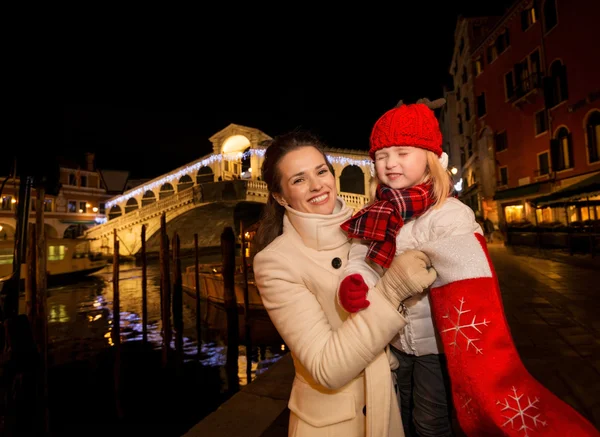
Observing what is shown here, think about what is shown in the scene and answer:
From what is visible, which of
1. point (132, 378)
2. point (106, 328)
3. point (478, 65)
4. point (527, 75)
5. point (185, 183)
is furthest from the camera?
point (185, 183)

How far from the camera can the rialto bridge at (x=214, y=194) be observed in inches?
894

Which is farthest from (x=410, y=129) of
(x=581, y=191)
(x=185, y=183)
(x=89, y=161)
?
(x=89, y=161)

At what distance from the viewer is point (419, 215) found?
4.80ft

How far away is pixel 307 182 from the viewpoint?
146 centimetres

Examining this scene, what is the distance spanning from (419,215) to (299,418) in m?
0.97

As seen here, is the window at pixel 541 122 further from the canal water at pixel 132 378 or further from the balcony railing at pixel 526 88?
the canal water at pixel 132 378

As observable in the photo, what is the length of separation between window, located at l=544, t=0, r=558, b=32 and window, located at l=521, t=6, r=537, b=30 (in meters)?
0.72

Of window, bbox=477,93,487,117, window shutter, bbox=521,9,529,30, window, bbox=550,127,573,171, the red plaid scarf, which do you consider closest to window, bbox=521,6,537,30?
window shutter, bbox=521,9,529,30

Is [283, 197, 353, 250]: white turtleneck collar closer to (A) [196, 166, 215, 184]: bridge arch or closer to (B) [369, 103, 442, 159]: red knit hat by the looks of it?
(B) [369, 103, 442, 159]: red knit hat

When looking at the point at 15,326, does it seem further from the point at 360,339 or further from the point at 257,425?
the point at 360,339

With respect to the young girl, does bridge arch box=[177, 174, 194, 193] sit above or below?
above

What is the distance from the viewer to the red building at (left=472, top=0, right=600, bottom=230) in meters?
12.7

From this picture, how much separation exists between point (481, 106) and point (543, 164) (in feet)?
21.1

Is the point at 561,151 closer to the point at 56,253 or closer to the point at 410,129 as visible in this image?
the point at 410,129
